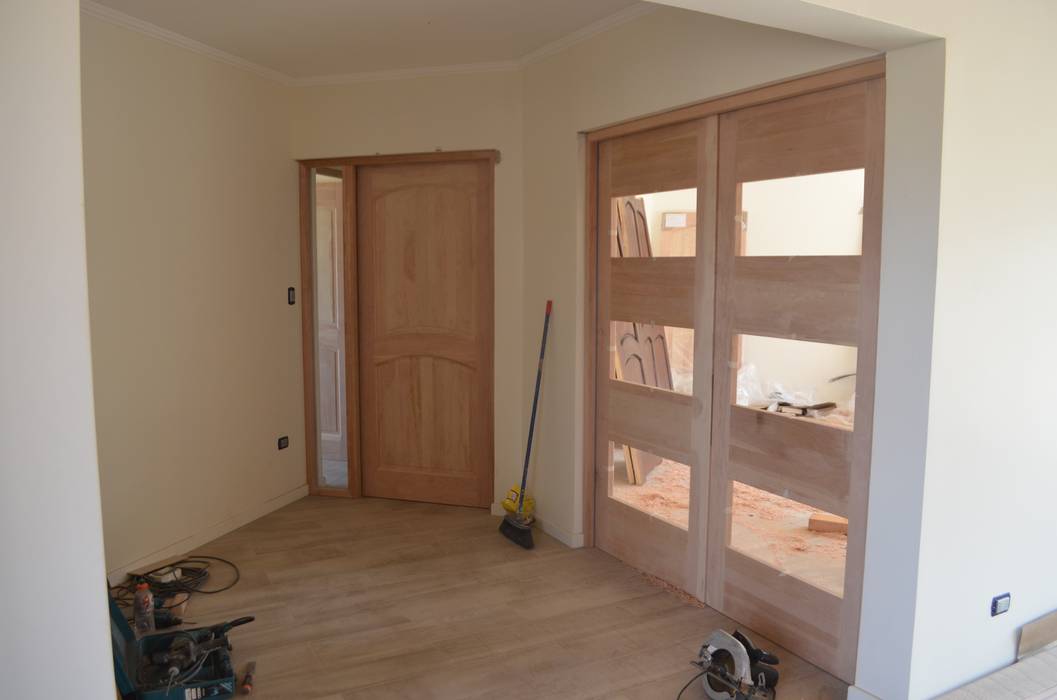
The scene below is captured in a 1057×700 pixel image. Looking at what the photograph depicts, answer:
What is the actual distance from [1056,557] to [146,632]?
11.6 feet

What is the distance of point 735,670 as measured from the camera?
8.48ft

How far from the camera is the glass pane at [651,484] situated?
353 cm

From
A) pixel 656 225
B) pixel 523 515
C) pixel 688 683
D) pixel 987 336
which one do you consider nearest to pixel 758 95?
pixel 656 225

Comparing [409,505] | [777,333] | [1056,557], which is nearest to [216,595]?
[409,505]

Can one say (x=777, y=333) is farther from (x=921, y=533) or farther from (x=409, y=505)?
(x=409, y=505)

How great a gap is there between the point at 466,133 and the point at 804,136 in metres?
2.27

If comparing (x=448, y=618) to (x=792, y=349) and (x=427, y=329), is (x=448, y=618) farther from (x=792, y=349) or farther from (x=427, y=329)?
(x=427, y=329)

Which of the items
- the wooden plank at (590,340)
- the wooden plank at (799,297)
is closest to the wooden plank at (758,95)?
the wooden plank at (590,340)

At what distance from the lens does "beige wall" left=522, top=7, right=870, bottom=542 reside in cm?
301

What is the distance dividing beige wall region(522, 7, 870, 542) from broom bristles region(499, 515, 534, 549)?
21 centimetres

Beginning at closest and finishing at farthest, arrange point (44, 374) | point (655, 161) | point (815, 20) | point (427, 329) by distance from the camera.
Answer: point (44, 374) → point (815, 20) → point (655, 161) → point (427, 329)

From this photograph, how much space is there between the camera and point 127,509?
3727 millimetres

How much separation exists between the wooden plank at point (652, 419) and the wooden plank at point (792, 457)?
0.29 meters

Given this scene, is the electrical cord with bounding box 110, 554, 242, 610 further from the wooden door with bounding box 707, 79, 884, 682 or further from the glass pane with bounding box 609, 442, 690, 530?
the wooden door with bounding box 707, 79, 884, 682
